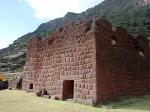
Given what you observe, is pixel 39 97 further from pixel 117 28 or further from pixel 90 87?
pixel 117 28

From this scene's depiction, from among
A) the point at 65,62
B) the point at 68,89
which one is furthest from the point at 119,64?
the point at 68,89

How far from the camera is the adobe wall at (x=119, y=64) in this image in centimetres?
1249

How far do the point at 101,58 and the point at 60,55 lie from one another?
258 centimetres

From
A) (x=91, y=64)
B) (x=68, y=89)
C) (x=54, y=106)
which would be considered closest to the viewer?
(x=54, y=106)

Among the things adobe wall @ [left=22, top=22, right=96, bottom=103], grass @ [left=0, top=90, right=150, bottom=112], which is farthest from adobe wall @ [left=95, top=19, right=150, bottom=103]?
grass @ [left=0, top=90, right=150, bottom=112]

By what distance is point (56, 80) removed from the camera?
1442 centimetres

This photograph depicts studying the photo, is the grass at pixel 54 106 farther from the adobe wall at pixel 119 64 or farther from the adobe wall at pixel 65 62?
the adobe wall at pixel 65 62

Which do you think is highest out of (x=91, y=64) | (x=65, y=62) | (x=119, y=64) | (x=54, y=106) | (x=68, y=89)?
(x=65, y=62)

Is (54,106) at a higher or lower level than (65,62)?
lower

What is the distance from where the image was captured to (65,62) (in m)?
14.1

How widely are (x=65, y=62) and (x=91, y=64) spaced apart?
1.89 m

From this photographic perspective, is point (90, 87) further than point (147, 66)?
No

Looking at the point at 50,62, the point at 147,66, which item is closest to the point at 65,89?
the point at 50,62

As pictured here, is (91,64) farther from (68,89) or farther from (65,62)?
(68,89)
